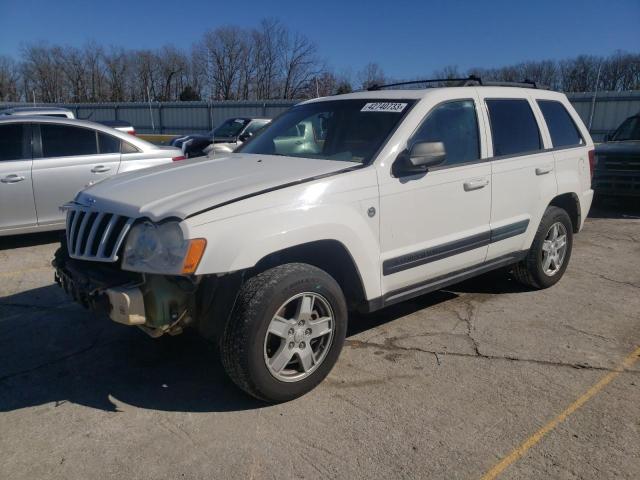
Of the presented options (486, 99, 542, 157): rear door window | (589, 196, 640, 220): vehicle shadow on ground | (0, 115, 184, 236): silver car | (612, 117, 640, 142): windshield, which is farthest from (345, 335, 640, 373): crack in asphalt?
(612, 117, 640, 142): windshield

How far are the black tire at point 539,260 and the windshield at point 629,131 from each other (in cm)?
627

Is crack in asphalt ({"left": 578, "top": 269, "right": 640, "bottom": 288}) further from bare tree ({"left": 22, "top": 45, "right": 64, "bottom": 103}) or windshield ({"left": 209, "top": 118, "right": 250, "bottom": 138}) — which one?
bare tree ({"left": 22, "top": 45, "right": 64, "bottom": 103})

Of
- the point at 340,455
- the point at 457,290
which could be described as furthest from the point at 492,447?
the point at 457,290

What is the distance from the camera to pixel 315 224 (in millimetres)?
3271

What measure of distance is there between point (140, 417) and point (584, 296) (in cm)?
408

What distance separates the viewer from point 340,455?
9.37 feet

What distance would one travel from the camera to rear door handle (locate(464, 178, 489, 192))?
4.21 meters

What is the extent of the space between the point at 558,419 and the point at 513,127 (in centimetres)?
259

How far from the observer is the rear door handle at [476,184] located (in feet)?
13.8

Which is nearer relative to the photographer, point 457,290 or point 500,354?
point 500,354

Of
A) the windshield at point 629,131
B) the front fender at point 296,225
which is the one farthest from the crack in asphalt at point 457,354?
the windshield at point 629,131

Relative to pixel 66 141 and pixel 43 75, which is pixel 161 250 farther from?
pixel 43 75

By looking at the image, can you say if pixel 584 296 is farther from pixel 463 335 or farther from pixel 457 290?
pixel 463 335

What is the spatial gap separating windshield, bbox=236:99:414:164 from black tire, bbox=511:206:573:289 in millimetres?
1911
